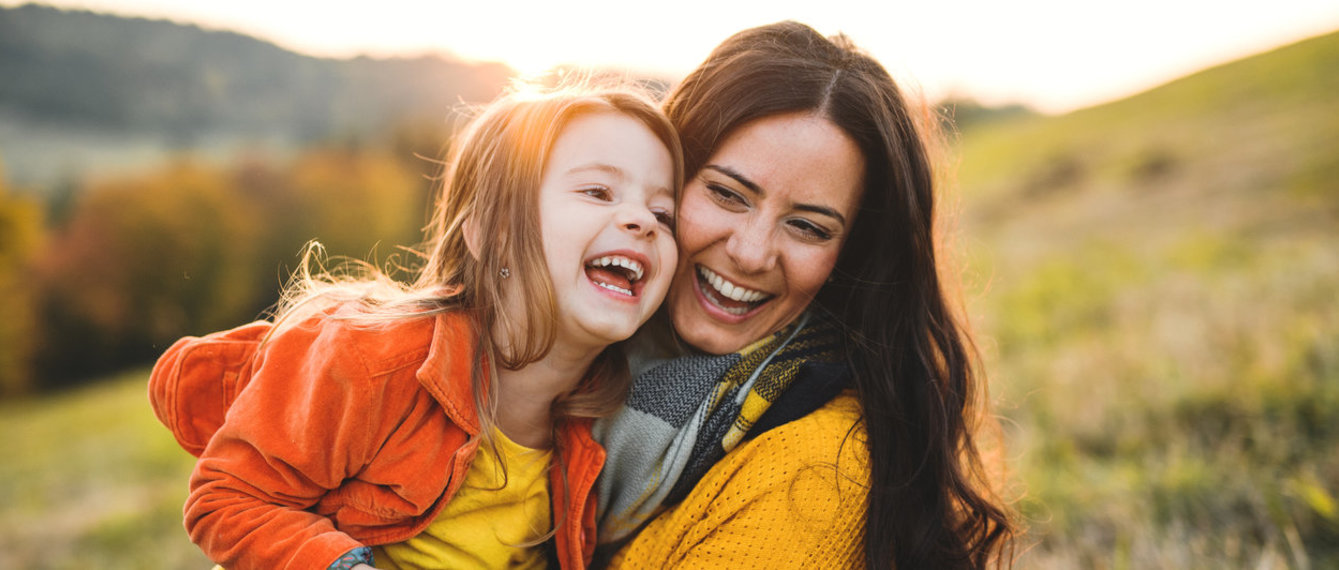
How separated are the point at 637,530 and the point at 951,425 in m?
0.97

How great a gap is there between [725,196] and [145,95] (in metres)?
53.6

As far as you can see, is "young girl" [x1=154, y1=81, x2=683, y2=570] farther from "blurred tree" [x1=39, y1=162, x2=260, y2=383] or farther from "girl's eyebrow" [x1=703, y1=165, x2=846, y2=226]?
"blurred tree" [x1=39, y1=162, x2=260, y2=383]

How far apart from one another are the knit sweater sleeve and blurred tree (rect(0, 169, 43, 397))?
4244 cm

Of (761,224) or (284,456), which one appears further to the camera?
(761,224)

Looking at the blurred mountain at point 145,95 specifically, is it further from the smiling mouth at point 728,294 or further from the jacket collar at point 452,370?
the jacket collar at point 452,370

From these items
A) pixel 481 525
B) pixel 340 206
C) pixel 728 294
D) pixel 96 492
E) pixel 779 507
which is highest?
pixel 728 294

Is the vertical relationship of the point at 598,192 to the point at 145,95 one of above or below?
above

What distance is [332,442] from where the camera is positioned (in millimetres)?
1800

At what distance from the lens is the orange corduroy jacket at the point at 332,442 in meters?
1.73

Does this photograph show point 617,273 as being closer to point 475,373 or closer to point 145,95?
point 475,373

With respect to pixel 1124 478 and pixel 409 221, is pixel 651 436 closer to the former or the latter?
pixel 1124 478

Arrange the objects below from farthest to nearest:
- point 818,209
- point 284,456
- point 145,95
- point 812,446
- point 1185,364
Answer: point 145,95 → point 1185,364 → point 818,209 → point 812,446 → point 284,456

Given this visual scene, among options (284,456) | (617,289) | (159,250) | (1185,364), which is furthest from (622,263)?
(159,250)

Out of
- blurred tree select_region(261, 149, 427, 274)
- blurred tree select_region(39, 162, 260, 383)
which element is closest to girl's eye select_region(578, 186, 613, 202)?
blurred tree select_region(39, 162, 260, 383)
